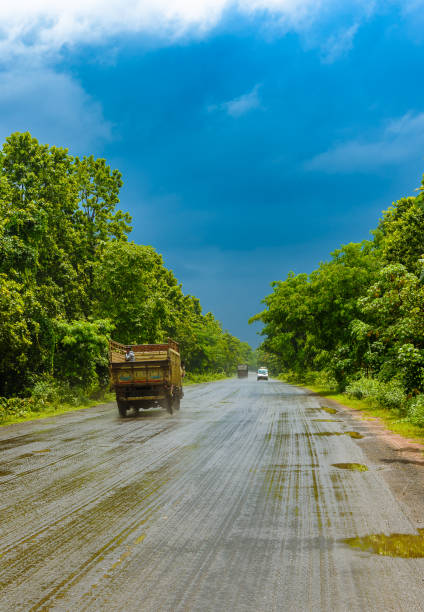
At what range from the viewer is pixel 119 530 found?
543 centimetres

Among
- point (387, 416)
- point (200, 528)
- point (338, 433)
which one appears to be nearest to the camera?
point (200, 528)

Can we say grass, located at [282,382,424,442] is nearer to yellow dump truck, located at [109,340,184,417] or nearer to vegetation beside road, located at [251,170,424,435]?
vegetation beside road, located at [251,170,424,435]

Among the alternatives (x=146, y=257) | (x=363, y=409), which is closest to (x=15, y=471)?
(x=363, y=409)

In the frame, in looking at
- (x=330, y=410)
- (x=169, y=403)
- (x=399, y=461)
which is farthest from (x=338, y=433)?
(x=169, y=403)

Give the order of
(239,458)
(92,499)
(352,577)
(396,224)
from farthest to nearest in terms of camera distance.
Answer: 1. (396,224)
2. (239,458)
3. (92,499)
4. (352,577)

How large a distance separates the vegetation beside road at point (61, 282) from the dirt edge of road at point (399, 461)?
12970mm

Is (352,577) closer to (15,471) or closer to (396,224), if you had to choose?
(15,471)

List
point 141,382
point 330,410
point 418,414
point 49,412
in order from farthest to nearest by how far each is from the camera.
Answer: point 49,412
point 330,410
point 141,382
point 418,414

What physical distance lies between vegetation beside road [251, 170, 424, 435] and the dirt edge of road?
4.37 feet

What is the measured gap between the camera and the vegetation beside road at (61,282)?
21562mm

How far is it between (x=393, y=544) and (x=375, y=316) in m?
16.7

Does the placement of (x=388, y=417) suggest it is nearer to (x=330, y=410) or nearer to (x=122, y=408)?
(x=330, y=410)

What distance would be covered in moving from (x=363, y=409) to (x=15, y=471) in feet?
45.8

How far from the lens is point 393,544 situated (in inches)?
191
